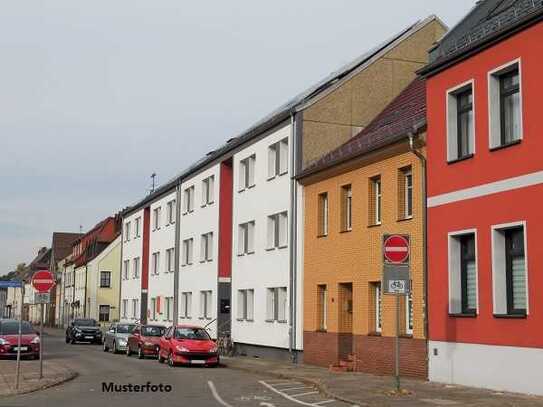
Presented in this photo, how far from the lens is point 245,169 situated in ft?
123

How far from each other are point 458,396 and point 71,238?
341 ft

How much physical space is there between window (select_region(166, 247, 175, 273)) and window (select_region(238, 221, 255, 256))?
1321 cm

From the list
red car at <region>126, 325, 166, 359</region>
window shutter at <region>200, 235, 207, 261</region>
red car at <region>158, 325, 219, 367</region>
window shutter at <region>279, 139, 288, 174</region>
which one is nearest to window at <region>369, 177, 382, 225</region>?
window shutter at <region>279, 139, 288, 174</region>

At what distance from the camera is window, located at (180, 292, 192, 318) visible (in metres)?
44.9

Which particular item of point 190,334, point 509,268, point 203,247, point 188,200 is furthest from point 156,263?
point 509,268

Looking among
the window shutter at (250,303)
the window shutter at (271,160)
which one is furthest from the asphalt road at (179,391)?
the window shutter at (271,160)

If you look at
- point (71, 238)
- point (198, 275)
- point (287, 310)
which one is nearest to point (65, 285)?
point (71, 238)

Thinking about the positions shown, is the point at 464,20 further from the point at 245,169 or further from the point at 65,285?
the point at 65,285

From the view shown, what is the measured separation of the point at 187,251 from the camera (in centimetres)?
4634

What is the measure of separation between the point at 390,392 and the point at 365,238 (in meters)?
8.20

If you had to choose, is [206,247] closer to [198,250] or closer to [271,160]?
[198,250]

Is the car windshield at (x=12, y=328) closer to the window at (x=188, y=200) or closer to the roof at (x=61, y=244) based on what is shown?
the window at (x=188, y=200)

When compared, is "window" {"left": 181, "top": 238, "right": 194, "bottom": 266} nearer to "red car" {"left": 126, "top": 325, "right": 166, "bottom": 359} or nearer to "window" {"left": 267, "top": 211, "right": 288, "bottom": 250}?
"red car" {"left": 126, "top": 325, "right": 166, "bottom": 359}

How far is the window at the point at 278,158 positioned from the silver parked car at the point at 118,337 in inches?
436
